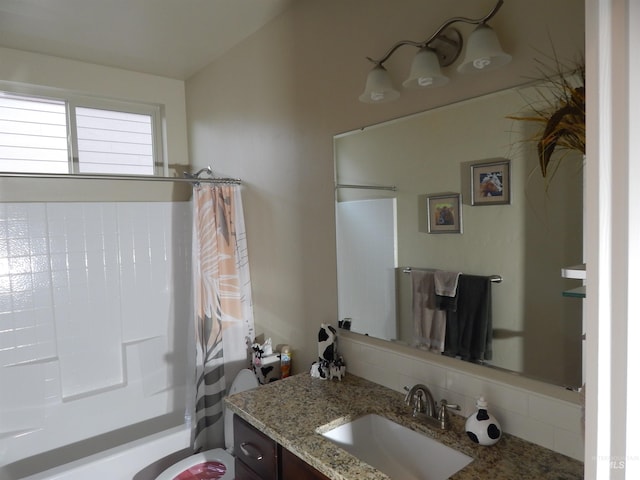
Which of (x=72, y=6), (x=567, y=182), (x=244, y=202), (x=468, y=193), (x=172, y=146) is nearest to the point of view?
(x=567, y=182)

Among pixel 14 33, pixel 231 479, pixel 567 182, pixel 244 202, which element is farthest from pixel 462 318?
pixel 14 33

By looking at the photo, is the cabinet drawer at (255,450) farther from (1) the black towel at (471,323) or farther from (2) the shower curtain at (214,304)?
(2) the shower curtain at (214,304)

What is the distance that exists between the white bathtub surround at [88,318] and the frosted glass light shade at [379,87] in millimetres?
2011

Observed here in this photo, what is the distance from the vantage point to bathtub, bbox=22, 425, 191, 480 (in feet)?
6.78

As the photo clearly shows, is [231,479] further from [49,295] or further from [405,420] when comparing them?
[49,295]

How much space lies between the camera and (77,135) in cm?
309

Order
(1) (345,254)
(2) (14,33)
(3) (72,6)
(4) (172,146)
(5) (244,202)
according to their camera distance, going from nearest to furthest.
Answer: (1) (345,254) → (3) (72,6) → (2) (14,33) → (5) (244,202) → (4) (172,146)

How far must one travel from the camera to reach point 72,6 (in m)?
2.19

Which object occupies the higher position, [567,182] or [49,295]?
[567,182]

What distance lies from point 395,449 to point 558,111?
1.22 metres

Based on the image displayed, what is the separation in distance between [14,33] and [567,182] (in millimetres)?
2985

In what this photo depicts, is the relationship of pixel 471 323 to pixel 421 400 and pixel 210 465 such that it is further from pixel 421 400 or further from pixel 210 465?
pixel 210 465

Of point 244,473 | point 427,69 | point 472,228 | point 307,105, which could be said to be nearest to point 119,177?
point 307,105

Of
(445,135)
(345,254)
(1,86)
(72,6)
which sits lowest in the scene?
(345,254)
